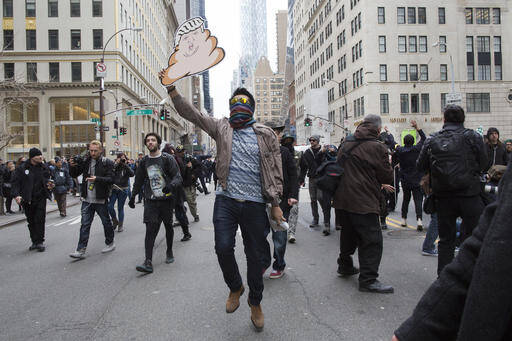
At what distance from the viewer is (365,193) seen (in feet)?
15.3

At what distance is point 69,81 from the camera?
47375mm

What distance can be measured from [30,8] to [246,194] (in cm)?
5479

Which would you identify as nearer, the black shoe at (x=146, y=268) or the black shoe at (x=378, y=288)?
the black shoe at (x=378, y=288)

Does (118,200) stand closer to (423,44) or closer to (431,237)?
(431,237)

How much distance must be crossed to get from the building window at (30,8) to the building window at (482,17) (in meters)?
54.0

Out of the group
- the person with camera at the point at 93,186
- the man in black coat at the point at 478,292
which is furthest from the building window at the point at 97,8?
the man in black coat at the point at 478,292

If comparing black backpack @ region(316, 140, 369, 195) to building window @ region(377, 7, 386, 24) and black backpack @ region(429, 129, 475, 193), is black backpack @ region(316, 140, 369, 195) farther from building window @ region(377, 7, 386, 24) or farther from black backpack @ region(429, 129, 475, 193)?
building window @ region(377, 7, 386, 24)

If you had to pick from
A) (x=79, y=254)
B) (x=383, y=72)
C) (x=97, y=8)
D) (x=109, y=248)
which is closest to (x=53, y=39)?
(x=97, y=8)

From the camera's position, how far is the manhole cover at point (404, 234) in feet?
24.9

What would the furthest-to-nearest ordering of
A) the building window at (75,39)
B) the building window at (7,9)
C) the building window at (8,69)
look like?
the building window at (75,39), the building window at (7,9), the building window at (8,69)

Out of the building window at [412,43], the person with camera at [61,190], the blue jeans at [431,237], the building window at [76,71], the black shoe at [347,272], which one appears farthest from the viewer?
the building window at [412,43]

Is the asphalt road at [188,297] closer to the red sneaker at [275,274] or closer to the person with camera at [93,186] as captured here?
the red sneaker at [275,274]

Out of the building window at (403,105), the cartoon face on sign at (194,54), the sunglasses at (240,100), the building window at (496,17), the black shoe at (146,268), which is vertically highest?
the building window at (496,17)

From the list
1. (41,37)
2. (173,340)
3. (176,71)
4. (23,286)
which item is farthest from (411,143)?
(41,37)
